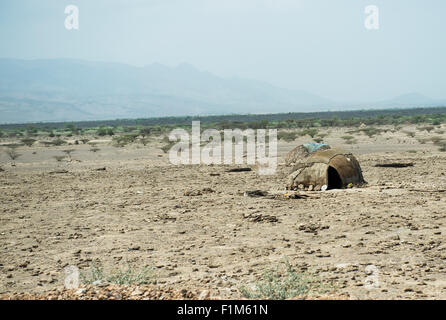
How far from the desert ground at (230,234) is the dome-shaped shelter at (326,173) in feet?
1.81

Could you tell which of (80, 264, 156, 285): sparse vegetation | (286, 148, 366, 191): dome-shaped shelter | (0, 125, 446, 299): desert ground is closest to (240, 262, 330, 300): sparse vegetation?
(0, 125, 446, 299): desert ground

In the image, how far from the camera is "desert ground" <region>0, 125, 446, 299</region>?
7465mm

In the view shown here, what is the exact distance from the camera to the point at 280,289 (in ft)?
20.8

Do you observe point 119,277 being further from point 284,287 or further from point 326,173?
point 326,173

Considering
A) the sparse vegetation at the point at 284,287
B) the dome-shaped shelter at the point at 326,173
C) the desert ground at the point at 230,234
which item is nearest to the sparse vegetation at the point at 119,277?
the desert ground at the point at 230,234

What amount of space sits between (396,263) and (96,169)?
779 inches

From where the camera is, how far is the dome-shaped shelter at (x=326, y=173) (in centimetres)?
1518

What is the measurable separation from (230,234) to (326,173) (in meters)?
5.76

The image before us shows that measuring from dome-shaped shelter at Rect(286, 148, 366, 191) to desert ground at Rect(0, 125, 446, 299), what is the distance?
1.81 feet
